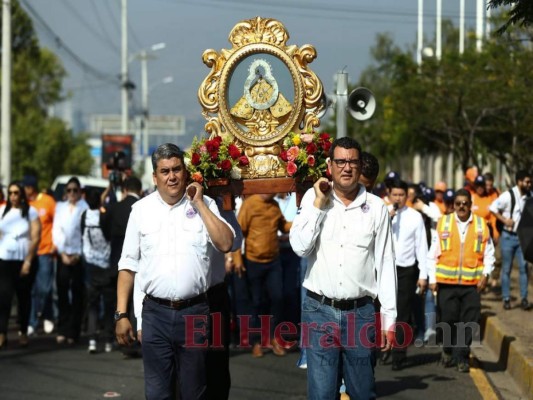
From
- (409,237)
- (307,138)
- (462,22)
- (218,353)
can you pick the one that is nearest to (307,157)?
(307,138)

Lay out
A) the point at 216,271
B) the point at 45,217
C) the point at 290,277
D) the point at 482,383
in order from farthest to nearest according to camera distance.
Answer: the point at 45,217 → the point at 290,277 → the point at 482,383 → the point at 216,271

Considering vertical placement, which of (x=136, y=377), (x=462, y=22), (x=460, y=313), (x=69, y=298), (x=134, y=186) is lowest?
(x=136, y=377)

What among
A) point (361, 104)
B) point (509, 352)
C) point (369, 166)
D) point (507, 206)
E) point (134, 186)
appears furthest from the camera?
point (507, 206)

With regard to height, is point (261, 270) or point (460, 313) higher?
point (261, 270)

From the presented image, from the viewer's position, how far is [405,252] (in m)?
12.9

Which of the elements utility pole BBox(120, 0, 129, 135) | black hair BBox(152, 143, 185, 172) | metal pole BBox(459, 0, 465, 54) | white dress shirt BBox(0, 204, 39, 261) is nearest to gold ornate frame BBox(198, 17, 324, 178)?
black hair BBox(152, 143, 185, 172)

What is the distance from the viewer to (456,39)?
56.6m

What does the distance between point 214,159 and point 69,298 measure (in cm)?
690

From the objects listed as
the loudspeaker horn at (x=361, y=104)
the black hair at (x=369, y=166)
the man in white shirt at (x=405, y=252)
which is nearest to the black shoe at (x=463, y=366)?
the man in white shirt at (x=405, y=252)

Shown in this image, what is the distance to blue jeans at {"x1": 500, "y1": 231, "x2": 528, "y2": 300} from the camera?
16.5m

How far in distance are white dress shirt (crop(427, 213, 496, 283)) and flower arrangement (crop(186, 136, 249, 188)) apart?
398 centimetres

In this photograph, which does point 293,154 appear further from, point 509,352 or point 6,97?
point 6,97

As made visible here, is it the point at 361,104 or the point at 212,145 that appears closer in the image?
the point at 212,145

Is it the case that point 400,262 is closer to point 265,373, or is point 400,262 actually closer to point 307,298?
point 265,373
